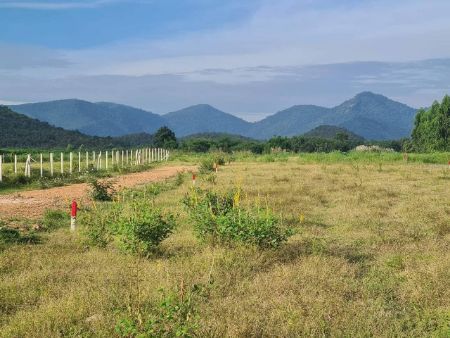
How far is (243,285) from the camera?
7207 mm

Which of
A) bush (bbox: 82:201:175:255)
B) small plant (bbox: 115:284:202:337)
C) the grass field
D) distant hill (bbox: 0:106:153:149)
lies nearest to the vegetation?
distant hill (bbox: 0:106:153:149)

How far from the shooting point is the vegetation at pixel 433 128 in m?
68.1

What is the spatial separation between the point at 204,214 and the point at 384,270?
3428 mm

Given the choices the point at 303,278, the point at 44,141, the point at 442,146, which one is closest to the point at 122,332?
the point at 303,278

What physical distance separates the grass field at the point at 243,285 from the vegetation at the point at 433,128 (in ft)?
199

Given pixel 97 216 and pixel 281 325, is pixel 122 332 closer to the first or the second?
pixel 281 325

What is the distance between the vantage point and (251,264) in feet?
26.7

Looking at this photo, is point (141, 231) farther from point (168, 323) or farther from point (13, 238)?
point (168, 323)

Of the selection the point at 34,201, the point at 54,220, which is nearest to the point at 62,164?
the point at 34,201

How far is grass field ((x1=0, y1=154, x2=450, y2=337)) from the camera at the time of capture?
5582 mm

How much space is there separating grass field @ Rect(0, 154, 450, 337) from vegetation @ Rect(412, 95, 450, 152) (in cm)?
6053

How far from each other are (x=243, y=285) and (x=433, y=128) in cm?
6900

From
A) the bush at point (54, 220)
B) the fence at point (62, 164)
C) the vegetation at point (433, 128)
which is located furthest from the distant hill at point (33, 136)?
the bush at point (54, 220)

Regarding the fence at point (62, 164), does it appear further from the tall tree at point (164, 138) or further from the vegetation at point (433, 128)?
the vegetation at point (433, 128)
